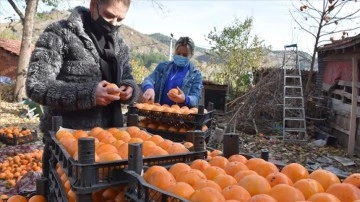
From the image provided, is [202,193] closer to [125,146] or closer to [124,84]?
[125,146]

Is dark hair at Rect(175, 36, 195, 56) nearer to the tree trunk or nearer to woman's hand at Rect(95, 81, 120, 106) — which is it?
woman's hand at Rect(95, 81, 120, 106)

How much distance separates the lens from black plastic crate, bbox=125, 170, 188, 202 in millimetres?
1256

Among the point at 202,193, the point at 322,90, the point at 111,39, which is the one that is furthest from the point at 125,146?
the point at 322,90

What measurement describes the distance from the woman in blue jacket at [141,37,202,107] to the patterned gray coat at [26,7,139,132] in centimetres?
185

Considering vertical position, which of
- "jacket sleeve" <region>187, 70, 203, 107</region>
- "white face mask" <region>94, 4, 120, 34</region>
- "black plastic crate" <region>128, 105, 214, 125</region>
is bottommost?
"black plastic crate" <region>128, 105, 214, 125</region>

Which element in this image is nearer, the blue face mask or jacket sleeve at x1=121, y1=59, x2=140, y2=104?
jacket sleeve at x1=121, y1=59, x2=140, y2=104

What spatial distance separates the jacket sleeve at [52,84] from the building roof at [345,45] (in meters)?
8.54

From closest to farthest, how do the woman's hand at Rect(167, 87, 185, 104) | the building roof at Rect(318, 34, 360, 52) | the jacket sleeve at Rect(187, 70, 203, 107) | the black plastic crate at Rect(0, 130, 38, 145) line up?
the woman's hand at Rect(167, 87, 185, 104) → the jacket sleeve at Rect(187, 70, 203, 107) → the black plastic crate at Rect(0, 130, 38, 145) → the building roof at Rect(318, 34, 360, 52)

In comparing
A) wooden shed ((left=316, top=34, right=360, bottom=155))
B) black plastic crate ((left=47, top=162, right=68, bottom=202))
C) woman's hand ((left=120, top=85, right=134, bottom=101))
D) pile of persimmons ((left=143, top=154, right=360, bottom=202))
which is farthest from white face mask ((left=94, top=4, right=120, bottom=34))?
wooden shed ((left=316, top=34, right=360, bottom=155))

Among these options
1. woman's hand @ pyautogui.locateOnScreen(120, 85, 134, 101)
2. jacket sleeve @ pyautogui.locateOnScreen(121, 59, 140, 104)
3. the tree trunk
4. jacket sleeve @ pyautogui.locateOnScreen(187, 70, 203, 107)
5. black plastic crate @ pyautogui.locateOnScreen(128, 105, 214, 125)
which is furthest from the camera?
the tree trunk

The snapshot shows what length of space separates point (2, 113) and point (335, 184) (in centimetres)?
1416

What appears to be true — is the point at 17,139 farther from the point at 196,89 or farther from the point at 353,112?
the point at 353,112

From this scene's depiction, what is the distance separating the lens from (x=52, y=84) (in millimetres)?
2232

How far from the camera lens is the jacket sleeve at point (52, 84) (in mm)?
2193
